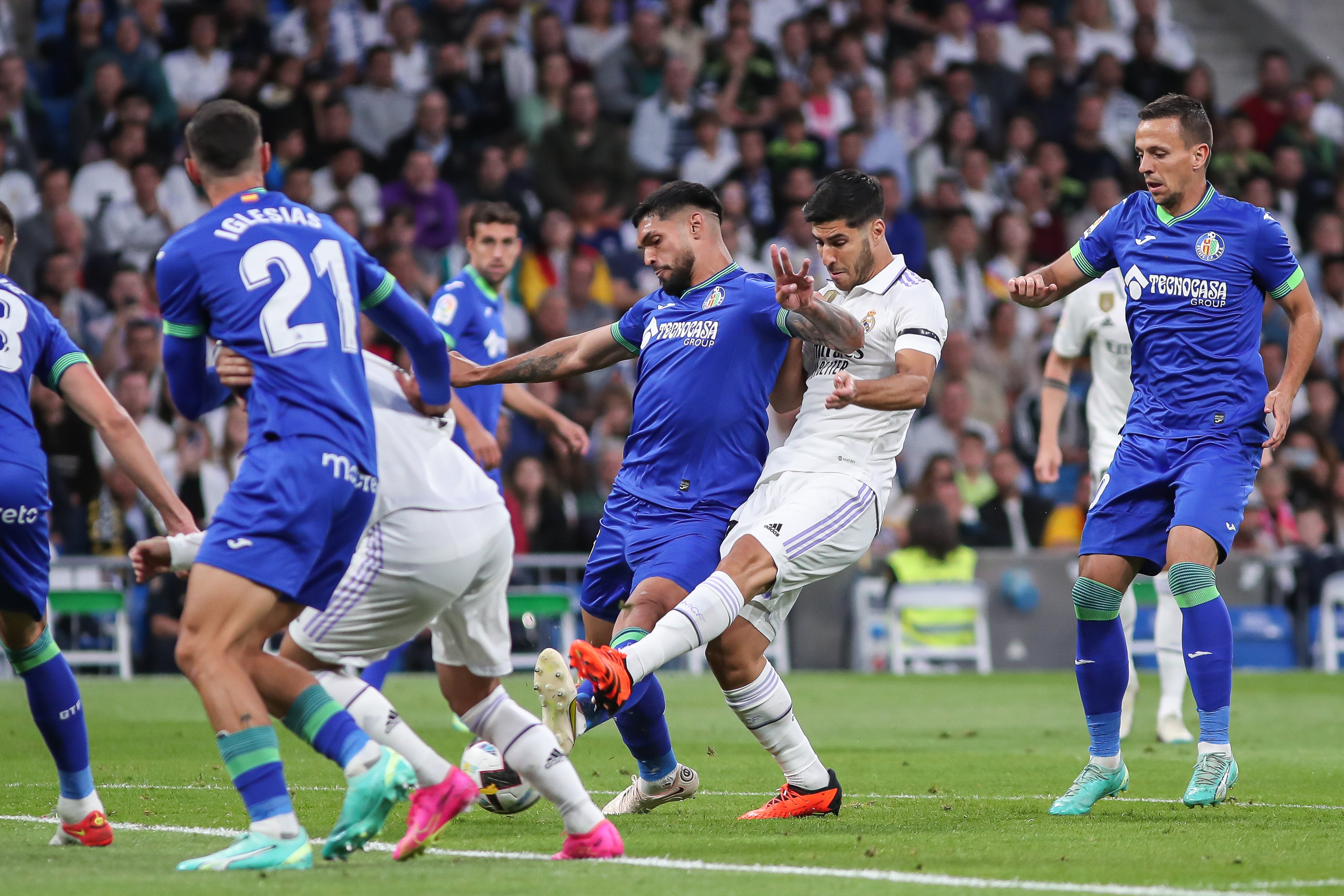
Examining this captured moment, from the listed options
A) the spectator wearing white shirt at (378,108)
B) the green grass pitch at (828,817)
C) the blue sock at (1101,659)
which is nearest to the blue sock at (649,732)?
the green grass pitch at (828,817)

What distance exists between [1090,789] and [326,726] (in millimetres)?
3287

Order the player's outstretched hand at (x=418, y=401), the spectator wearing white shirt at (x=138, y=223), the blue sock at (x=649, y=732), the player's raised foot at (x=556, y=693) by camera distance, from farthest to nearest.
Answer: the spectator wearing white shirt at (x=138, y=223) → the blue sock at (x=649, y=732) → the player's raised foot at (x=556, y=693) → the player's outstretched hand at (x=418, y=401)

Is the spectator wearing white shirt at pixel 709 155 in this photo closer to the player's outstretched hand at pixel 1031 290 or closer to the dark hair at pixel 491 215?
the dark hair at pixel 491 215

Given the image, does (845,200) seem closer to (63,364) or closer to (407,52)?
(63,364)

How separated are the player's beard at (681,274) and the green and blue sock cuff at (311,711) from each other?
253 cm

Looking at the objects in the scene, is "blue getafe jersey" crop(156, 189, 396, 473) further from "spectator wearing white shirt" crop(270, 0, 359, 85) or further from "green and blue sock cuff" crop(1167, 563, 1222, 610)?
"spectator wearing white shirt" crop(270, 0, 359, 85)

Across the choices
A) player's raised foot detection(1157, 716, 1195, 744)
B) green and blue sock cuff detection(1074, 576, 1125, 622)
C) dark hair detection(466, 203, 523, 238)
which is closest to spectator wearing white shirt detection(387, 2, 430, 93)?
dark hair detection(466, 203, 523, 238)

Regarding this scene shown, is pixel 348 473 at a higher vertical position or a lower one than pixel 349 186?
lower

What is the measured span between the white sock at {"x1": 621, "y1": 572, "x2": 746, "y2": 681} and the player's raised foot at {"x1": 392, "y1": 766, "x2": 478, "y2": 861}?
36.1 inches

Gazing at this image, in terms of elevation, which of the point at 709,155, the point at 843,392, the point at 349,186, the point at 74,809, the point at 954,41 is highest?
the point at 954,41

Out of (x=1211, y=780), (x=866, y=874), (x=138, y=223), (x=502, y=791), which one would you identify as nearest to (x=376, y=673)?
(x=502, y=791)

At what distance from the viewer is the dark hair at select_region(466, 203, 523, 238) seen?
10148mm

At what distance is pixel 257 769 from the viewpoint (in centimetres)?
505

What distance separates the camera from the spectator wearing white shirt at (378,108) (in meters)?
18.0
